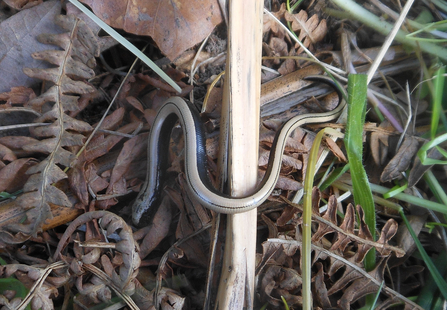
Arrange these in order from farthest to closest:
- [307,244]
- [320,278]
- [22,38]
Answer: [22,38] < [320,278] < [307,244]

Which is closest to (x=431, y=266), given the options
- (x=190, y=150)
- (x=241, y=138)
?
(x=241, y=138)

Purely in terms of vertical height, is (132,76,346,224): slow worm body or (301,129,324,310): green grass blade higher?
(132,76,346,224): slow worm body

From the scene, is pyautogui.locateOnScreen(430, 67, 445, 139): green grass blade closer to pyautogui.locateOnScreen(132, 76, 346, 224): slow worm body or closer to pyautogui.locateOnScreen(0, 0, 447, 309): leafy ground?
pyautogui.locateOnScreen(0, 0, 447, 309): leafy ground

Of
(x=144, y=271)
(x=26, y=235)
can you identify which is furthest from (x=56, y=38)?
(x=144, y=271)

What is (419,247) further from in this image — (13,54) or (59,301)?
(13,54)

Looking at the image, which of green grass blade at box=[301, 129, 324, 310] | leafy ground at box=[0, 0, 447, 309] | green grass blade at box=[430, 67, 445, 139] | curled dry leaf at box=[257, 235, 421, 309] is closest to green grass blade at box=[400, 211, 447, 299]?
leafy ground at box=[0, 0, 447, 309]

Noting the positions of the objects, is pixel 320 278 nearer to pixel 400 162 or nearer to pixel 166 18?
pixel 400 162

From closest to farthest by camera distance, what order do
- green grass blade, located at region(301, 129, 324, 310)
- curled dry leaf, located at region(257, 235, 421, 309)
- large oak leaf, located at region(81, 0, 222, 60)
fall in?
green grass blade, located at region(301, 129, 324, 310) < curled dry leaf, located at region(257, 235, 421, 309) < large oak leaf, located at region(81, 0, 222, 60)
